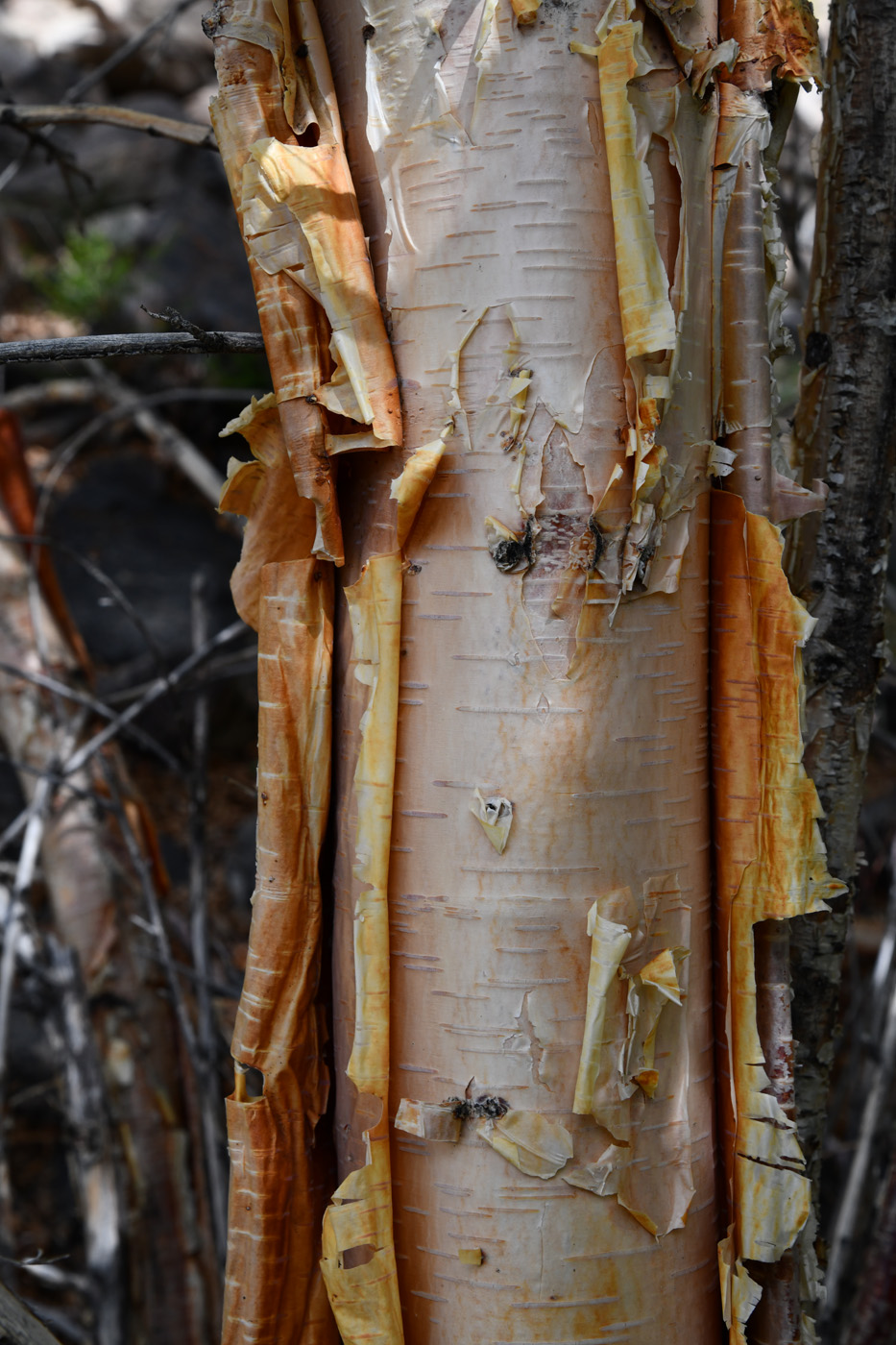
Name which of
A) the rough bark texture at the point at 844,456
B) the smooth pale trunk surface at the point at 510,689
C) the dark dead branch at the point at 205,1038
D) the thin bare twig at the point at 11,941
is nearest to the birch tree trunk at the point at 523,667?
the smooth pale trunk surface at the point at 510,689

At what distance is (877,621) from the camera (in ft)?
3.59

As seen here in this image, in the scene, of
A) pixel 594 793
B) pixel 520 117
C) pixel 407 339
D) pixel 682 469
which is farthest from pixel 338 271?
pixel 594 793

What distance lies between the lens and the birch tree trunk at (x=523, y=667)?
729 millimetres

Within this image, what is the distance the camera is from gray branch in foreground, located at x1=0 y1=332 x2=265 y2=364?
2.61 ft

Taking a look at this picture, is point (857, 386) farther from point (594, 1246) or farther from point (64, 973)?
point (64, 973)

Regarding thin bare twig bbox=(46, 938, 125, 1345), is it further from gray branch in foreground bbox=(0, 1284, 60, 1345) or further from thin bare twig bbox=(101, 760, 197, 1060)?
gray branch in foreground bbox=(0, 1284, 60, 1345)

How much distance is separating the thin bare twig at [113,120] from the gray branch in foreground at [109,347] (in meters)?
0.50

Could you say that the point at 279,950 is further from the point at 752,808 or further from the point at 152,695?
the point at 152,695

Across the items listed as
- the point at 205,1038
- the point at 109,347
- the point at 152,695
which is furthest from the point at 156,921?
the point at 109,347

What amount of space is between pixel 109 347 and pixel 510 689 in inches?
17.1

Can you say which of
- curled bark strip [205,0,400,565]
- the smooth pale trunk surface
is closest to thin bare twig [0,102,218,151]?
curled bark strip [205,0,400,565]

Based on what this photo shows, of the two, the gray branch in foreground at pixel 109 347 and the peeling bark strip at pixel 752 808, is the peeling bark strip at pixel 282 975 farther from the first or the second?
the peeling bark strip at pixel 752 808

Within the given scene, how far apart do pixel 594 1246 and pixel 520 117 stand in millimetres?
843

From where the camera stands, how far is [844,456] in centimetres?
107
